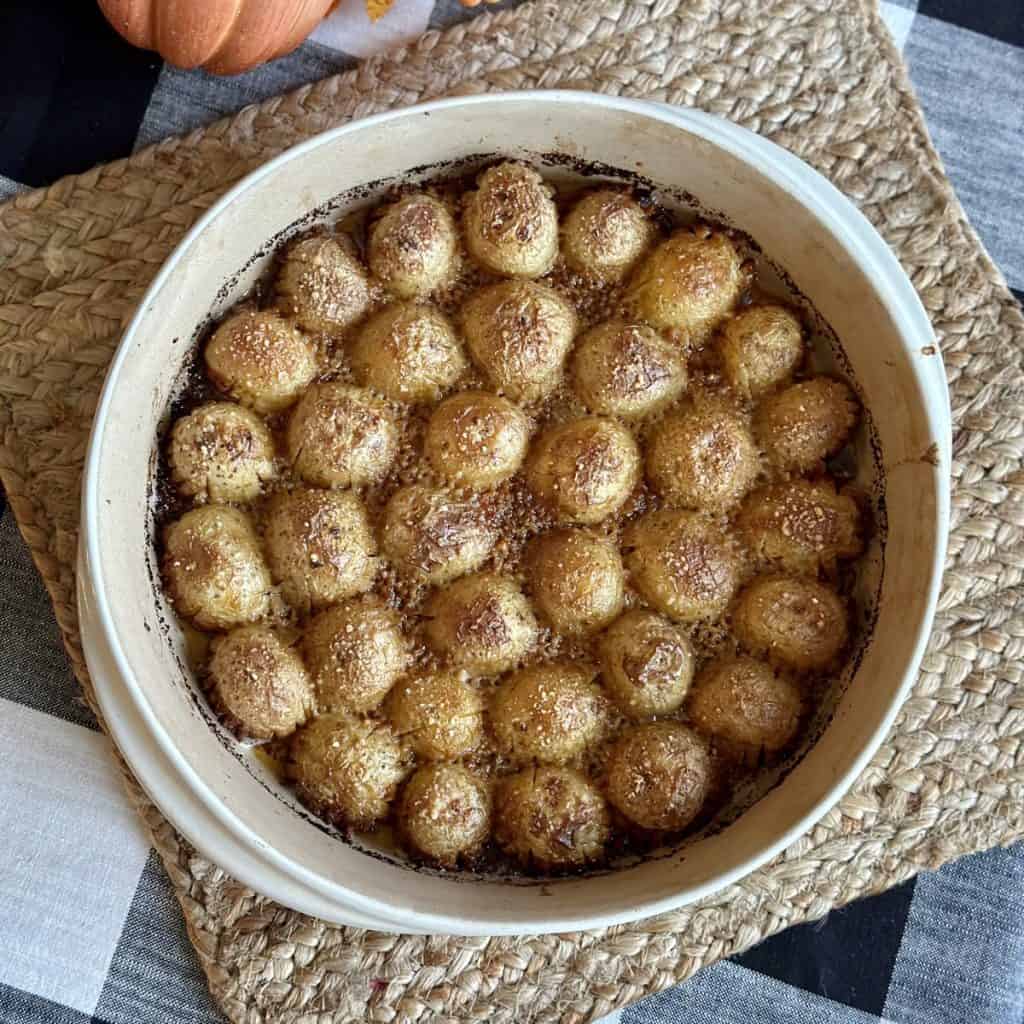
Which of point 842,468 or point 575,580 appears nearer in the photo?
point 575,580

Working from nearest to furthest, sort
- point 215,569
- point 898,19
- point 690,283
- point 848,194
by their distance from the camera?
1. point 215,569
2. point 690,283
3. point 848,194
4. point 898,19

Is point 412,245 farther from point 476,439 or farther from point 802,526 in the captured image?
point 802,526

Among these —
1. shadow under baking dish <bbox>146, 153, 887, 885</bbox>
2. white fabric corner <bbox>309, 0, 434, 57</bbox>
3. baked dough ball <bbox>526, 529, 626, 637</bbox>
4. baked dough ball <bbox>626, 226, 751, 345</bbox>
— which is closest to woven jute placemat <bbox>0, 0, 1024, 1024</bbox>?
white fabric corner <bbox>309, 0, 434, 57</bbox>

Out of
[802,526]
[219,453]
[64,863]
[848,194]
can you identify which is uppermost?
[848,194]

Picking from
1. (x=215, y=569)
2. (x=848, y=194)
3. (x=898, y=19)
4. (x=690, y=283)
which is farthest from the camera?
(x=898, y=19)

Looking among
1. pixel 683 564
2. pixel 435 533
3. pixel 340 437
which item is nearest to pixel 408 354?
pixel 340 437

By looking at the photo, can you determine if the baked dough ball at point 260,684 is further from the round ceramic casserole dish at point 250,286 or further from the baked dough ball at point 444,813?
the baked dough ball at point 444,813

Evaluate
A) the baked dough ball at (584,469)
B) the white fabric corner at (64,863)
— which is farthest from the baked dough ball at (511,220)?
the white fabric corner at (64,863)
